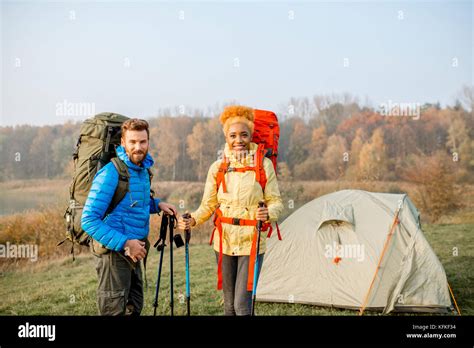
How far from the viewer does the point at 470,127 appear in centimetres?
1984

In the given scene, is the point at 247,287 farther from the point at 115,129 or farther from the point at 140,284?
the point at 115,129

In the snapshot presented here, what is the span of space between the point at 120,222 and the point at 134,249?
24cm

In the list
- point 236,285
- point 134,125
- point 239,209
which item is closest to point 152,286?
point 236,285

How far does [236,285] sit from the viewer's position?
379 centimetres

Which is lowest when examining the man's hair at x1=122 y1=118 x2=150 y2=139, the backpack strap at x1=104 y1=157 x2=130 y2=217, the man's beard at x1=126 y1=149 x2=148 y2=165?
the backpack strap at x1=104 y1=157 x2=130 y2=217

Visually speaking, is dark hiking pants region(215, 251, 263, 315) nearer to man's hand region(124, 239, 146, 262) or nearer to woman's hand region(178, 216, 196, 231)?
woman's hand region(178, 216, 196, 231)

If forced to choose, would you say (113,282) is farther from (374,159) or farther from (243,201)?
(374,159)

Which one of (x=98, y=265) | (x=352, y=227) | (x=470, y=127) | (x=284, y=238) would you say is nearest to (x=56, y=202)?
(x=284, y=238)

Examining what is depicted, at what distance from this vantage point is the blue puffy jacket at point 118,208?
10.8ft

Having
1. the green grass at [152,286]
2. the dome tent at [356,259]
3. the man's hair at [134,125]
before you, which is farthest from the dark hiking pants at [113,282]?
the dome tent at [356,259]

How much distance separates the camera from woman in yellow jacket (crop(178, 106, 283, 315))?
377 cm

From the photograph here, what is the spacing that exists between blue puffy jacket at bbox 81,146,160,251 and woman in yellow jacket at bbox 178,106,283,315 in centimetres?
42

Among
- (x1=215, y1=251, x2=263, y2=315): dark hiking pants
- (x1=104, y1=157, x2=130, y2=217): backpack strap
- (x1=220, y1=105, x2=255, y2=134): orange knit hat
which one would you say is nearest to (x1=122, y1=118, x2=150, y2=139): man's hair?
(x1=104, y1=157, x2=130, y2=217): backpack strap
